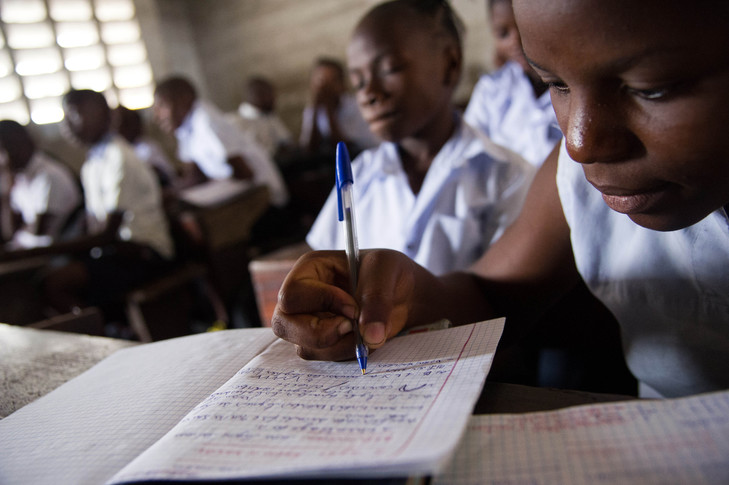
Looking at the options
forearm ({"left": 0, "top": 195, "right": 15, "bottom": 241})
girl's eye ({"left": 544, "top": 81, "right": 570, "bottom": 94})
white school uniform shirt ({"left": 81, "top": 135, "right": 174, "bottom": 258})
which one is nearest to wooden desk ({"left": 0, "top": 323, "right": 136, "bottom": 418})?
girl's eye ({"left": 544, "top": 81, "right": 570, "bottom": 94})

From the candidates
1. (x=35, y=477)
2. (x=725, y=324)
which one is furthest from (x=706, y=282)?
(x=35, y=477)

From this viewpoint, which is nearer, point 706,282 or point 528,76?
point 706,282

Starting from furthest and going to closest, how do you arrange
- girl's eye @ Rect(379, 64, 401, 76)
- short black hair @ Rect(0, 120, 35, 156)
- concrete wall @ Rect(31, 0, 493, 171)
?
concrete wall @ Rect(31, 0, 493, 171) < short black hair @ Rect(0, 120, 35, 156) < girl's eye @ Rect(379, 64, 401, 76)

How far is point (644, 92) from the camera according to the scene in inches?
15.2

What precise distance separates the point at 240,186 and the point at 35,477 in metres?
2.45

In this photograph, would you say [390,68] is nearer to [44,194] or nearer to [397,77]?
[397,77]

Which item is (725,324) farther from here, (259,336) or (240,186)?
(240,186)

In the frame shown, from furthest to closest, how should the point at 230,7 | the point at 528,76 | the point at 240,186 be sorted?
the point at 230,7
the point at 240,186
the point at 528,76

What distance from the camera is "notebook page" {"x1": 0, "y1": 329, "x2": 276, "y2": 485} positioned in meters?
0.42

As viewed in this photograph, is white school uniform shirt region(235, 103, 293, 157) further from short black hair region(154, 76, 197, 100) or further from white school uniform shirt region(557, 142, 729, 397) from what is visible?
white school uniform shirt region(557, 142, 729, 397)

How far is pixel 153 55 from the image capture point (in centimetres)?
605

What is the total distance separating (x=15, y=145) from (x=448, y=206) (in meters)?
2.89

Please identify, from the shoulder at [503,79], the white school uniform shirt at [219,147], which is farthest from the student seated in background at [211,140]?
the shoulder at [503,79]

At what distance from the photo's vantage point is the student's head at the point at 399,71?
3.97ft
